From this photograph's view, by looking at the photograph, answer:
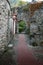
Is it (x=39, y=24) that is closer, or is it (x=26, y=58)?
(x=26, y=58)

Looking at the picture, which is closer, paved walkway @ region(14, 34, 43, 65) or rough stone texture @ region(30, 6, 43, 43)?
paved walkway @ region(14, 34, 43, 65)

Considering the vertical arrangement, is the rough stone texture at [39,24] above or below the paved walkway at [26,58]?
above

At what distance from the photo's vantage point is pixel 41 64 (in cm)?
597

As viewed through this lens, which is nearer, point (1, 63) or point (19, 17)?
point (1, 63)

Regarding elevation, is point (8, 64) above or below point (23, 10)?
below

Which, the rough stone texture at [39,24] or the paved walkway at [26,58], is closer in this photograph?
the paved walkway at [26,58]

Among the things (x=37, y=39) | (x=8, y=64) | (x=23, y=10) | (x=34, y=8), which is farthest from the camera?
(x=23, y=10)

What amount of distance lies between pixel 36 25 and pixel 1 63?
26.5 ft

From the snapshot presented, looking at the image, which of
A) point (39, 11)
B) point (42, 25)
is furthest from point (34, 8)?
point (42, 25)

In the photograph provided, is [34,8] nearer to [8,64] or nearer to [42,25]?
[42,25]

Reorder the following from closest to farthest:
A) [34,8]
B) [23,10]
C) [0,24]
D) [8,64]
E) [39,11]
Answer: [8,64], [0,24], [39,11], [34,8], [23,10]

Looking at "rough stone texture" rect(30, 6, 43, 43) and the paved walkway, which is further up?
"rough stone texture" rect(30, 6, 43, 43)

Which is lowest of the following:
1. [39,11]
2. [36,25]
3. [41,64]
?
[41,64]

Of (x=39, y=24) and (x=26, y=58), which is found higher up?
(x=39, y=24)
